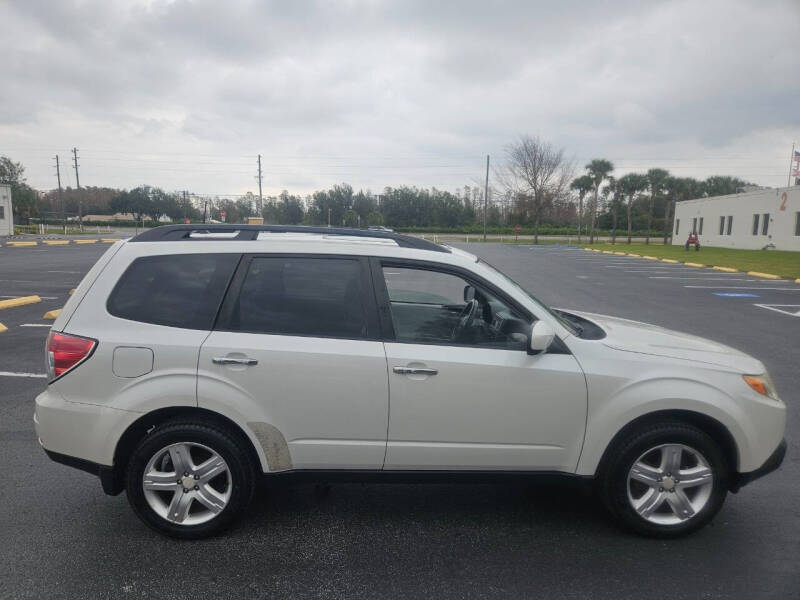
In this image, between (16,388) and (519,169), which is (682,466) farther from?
(519,169)

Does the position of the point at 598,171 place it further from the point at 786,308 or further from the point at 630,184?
the point at 786,308

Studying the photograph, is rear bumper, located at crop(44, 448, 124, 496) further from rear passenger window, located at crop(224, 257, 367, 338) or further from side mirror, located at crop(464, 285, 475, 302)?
side mirror, located at crop(464, 285, 475, 302)

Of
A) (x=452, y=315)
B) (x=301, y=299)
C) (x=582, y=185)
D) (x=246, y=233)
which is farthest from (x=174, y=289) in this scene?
(x=582, y=185)

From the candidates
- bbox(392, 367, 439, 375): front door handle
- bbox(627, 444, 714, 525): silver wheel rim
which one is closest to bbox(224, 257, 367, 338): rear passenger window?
bbox(392, 367, 439, 375): front door handle

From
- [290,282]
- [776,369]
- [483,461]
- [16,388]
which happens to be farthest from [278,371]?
[776,369]

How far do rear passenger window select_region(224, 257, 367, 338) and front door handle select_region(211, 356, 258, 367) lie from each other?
19 centimetres

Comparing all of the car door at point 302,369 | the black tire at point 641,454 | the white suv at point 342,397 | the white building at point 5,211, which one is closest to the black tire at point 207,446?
the white suv at point 342,397

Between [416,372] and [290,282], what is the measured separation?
3.09 ft

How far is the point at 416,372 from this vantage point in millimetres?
3168

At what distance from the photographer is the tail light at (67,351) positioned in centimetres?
318

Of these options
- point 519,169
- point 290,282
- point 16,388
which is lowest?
point 16,388

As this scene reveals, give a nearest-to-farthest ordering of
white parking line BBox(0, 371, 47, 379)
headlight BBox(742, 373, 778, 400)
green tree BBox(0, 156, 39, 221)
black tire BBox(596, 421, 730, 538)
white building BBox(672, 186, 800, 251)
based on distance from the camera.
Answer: black tire BBox(596, 421, 730, 538)
headlight BBox(742, 373, 778, 400)
white parking line BBox(0, 371, 47, 379)
white building BBox(672, 186, 800, 251)
green tree BBox(0, 156, 39, 221)

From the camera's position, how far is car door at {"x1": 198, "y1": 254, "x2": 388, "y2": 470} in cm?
315

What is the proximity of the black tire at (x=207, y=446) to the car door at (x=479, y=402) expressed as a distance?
2.75ft
